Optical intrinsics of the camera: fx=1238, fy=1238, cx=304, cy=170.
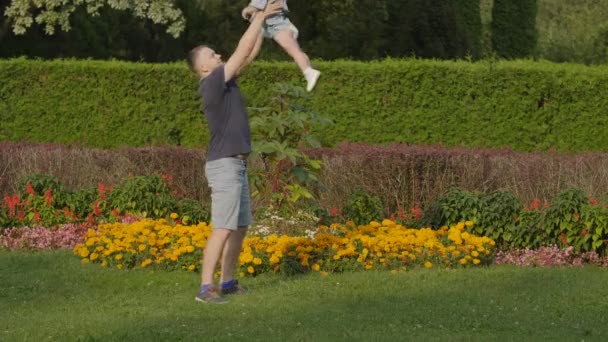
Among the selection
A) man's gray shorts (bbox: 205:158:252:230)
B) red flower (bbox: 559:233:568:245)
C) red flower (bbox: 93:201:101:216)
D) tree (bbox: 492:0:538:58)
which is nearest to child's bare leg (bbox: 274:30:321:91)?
man's gray shorts (bbox: 205:158:252:230)

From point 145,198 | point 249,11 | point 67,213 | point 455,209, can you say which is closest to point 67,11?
point 67,213

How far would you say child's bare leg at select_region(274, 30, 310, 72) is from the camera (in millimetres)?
8445

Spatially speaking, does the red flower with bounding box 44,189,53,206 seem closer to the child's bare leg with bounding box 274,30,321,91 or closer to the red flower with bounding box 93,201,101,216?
the red flower with bounding box 93,201,101,216

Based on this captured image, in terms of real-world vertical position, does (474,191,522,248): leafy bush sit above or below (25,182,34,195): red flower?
below

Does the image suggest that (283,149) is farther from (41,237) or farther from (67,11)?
(67,11)

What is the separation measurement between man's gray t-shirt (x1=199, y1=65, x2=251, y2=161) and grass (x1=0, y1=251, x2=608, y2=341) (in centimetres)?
106

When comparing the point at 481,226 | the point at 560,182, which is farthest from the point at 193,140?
the point at 481,226

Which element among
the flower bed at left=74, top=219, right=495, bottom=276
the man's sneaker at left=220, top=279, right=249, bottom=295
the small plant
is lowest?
the flower bed at left=74, top=219, right=495, bottom=276

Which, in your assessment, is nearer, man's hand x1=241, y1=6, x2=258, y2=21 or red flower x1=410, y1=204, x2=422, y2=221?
man's hand x1=241, y1=6, x2=258, y2=21

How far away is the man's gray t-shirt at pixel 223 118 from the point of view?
8422 mm

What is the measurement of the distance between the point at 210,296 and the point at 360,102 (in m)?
9.72

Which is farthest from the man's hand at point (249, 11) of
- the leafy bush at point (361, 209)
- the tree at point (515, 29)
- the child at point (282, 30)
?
the tree at point (515, 29)

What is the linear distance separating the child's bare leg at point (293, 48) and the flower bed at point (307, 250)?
1.95 metres

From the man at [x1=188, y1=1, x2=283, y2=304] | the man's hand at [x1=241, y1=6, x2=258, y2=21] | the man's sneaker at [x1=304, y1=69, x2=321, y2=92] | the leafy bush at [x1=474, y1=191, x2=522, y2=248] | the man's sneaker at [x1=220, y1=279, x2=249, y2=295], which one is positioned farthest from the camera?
the leafy bush at [x1=474, y1=191, x2=522, y2=248]
